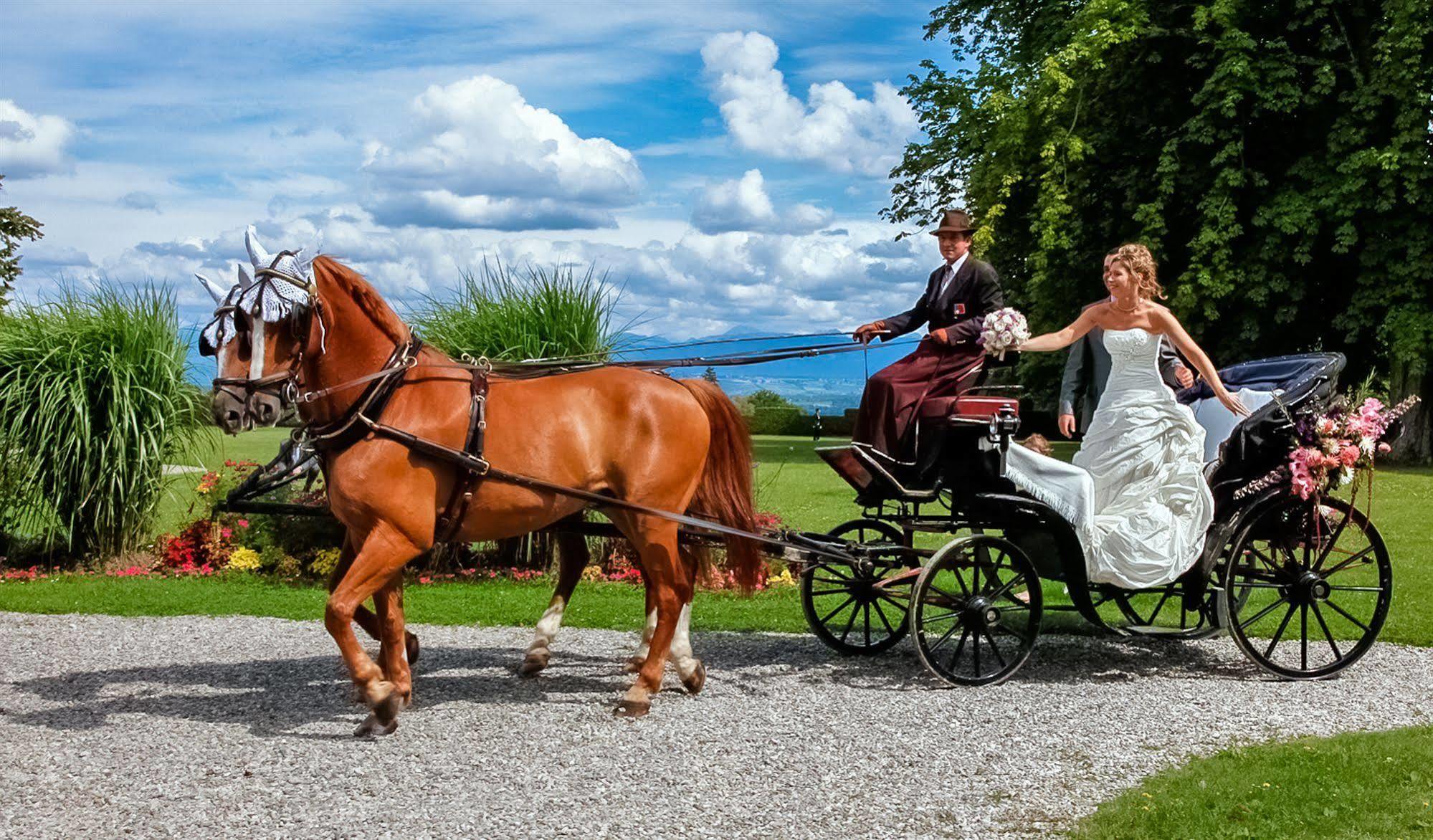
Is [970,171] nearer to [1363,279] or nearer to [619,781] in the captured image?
[1363,279]

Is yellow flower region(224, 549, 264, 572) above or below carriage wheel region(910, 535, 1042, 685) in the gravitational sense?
below

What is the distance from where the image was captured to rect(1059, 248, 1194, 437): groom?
26.6ft

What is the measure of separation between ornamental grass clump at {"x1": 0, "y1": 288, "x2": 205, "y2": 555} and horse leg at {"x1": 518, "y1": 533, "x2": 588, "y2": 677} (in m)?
5.49

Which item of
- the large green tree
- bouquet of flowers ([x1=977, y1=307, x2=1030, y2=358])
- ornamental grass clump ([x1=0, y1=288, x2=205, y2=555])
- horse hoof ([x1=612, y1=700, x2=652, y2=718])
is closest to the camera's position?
horse hoof ([x1=612, y1=700, x2=652, y2=718])

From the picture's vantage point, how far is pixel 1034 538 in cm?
754

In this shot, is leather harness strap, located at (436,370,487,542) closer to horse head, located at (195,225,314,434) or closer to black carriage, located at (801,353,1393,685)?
horse head, located at (195,225,314,434)

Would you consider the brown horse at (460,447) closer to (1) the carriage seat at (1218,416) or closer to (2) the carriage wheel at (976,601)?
(2) the carriage wheel at (976,601)

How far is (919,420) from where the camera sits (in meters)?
7.22

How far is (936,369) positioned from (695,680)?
2231 mm

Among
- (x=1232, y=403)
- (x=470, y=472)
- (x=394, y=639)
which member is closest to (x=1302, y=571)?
(x=1232, y=403)

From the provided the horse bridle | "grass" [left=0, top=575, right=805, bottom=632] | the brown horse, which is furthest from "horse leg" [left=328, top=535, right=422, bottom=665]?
"grass" [left=0, top=575, right=805, bottom=632]

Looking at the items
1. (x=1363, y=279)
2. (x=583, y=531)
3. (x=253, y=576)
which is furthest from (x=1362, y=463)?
(x=1363, y=279)

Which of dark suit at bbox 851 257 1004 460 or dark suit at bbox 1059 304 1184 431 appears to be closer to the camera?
dark suit at bbox 851 257 1004 460

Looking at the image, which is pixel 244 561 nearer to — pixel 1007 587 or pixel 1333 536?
pixel 1007 587
